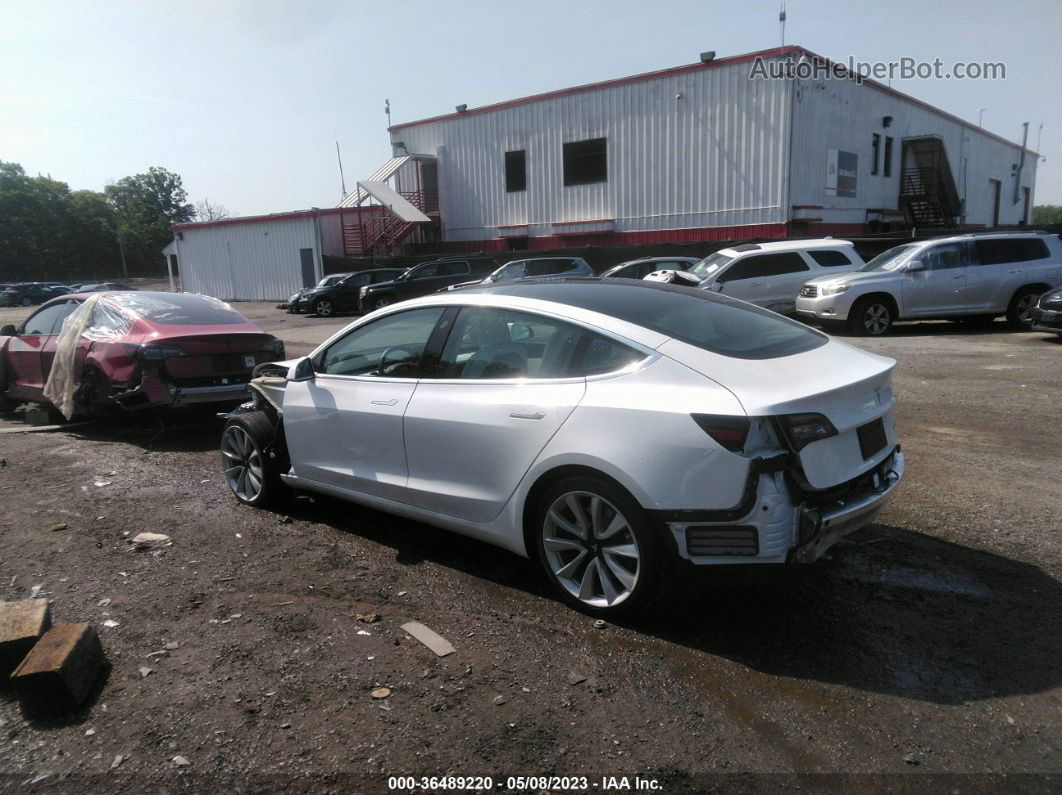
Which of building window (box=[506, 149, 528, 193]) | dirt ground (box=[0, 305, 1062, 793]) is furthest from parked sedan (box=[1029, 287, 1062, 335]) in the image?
building window (box=[506, 149, 528, 193])

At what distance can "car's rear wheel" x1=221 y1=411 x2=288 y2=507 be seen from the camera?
524 centimetres

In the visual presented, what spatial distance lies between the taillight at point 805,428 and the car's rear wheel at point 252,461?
12.0ft

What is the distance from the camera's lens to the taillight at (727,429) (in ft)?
9.89

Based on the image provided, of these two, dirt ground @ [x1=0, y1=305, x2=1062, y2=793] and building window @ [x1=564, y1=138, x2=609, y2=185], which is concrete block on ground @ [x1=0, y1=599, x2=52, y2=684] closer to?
dirt ground @ [x1=0, y1=305, x2=1062, y2=793]

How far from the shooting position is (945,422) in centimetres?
720

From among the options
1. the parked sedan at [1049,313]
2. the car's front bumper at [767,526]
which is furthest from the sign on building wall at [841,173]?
the car's front bumper at [767,526]

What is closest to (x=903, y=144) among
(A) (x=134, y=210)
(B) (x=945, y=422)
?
(B) (x=945, y=422)

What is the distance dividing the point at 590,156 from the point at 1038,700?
2809 centimetres

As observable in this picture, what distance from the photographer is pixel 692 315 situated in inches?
153

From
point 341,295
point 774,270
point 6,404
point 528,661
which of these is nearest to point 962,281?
point 774,270

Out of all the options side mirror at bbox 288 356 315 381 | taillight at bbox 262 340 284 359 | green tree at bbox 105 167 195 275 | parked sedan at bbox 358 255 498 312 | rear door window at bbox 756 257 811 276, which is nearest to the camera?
side mirror at bbox 288 356 315 381

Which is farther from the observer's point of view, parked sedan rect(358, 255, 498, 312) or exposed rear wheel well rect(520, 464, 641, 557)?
parked sedan rect(358, 255, 498, 312)

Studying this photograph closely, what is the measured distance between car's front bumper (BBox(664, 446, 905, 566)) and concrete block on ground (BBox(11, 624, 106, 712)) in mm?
2527

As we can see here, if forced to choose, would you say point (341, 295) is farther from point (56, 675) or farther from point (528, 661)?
point (528, 661)
